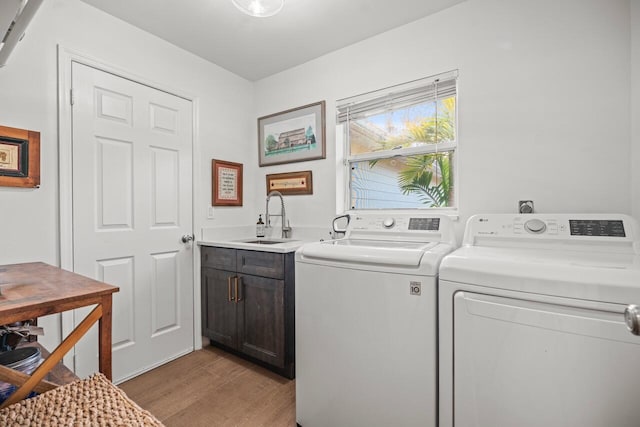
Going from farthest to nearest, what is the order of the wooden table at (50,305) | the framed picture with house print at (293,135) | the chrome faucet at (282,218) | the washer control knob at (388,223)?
1. the chrome faucet at (282,218)
2. the framed picture with house print at (293,135)
3. the washer control knob at (388,223)
4. the wooden table at (50,305)

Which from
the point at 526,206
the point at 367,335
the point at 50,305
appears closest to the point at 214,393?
the point at 367,335

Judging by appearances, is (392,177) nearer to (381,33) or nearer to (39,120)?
(381,33)

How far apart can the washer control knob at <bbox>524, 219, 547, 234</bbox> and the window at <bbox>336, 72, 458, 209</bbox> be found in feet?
1.90

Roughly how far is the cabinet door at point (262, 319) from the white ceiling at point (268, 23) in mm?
1783

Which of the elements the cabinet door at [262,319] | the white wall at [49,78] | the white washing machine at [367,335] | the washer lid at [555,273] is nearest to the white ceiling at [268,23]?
the white wall at [49,78]

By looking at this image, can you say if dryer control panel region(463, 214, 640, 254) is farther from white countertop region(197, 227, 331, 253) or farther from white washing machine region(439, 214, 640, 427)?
white countertop region(197, 227, 331, 253)

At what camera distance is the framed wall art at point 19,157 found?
5.12 ft

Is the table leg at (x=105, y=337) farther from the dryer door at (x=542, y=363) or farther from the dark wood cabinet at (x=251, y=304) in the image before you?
the dryer door at (x=542, y=363)

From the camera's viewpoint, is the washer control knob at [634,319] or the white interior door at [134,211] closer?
the washer control knob at [634,319]

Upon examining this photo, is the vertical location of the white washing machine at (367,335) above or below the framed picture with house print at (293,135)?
below

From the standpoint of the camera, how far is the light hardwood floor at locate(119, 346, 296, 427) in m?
1.67

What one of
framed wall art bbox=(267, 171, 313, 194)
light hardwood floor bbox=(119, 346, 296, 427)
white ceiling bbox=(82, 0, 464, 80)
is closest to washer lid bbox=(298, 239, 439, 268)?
light hardwood floor bbox=(119, 346, 296, 427)

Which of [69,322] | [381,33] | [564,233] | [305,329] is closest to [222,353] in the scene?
[69,322]

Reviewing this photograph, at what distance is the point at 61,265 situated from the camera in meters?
1.75
